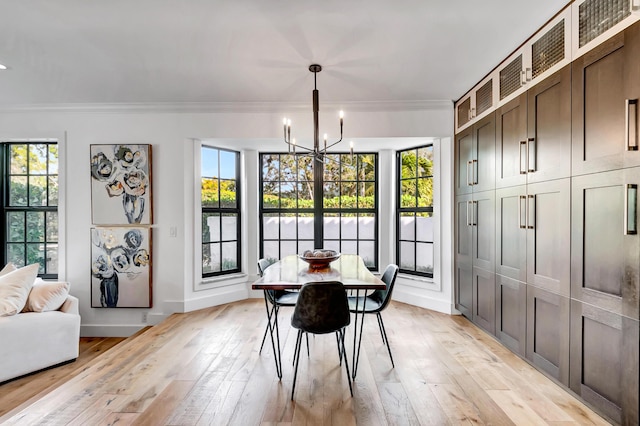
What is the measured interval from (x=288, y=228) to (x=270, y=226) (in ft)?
0.88

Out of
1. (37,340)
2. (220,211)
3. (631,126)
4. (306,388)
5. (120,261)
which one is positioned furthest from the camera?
(220,211)

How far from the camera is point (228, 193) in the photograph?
4.59 m

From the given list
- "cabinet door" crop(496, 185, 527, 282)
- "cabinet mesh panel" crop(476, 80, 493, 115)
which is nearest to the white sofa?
"cabinet door" crop(496, 185, 527, 282)

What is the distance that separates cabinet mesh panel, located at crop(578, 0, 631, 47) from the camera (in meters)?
1.74

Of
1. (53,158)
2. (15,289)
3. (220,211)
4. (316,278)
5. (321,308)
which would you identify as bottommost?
(15,289)

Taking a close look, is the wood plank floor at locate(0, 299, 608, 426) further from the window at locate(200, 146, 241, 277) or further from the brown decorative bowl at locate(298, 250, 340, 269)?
the window at locate(200, 146, 241, 277)

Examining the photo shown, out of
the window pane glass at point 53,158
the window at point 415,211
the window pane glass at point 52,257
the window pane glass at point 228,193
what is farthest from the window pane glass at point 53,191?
the window at point 415,211

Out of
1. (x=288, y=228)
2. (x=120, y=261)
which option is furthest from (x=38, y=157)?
(x=288, y=228)

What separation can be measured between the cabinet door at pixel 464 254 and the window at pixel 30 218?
5064mm

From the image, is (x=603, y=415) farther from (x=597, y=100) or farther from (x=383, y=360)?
(x=597, y=100)

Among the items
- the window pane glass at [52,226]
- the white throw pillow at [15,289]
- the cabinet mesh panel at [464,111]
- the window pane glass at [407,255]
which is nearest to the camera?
the white throw pillow at [15,289]

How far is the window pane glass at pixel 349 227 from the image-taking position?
15.8 feet

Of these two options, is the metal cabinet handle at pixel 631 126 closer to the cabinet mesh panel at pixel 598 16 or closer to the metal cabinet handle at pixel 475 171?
the cabinet mesh panel at pixel 598 16

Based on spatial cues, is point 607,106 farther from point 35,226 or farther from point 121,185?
point 35,226
